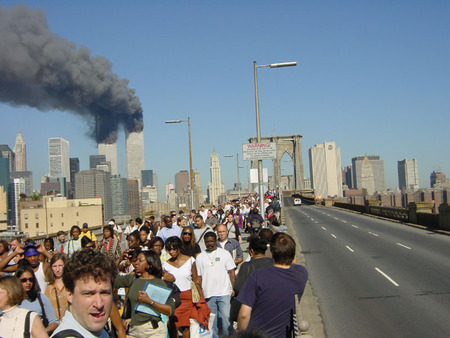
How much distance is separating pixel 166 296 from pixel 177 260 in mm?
1737

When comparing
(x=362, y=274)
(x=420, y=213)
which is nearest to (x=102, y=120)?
(x=420, y=213)

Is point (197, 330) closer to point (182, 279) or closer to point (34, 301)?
point (182, 279)

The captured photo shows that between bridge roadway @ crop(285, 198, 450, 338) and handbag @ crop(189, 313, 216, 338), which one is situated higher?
handbag @ crop(189, 313, 216, 338)

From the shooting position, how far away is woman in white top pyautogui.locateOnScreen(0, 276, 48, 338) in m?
3.96

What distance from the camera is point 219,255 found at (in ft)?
23.7

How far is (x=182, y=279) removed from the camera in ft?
23.2

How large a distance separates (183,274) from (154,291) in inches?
63.6

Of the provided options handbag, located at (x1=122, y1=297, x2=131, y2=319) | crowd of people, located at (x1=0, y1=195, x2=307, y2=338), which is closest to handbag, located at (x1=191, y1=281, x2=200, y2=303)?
crowd of people, located at (x1=0, y1=195, x2=307, y2=338)

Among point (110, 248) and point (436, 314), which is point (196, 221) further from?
point (436, 314)

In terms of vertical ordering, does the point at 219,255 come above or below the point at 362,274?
above

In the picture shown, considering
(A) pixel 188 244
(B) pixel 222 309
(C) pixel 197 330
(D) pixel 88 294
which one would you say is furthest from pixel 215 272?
(D) pixel 88 294

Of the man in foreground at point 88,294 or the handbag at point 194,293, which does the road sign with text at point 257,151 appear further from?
the man in foreground at point 88,294

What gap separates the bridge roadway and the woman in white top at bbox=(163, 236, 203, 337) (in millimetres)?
2617

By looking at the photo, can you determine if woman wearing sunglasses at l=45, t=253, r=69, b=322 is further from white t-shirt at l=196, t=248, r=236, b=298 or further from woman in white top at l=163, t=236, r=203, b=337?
white t-shirt at l=196, t=248, r=236, b=298
